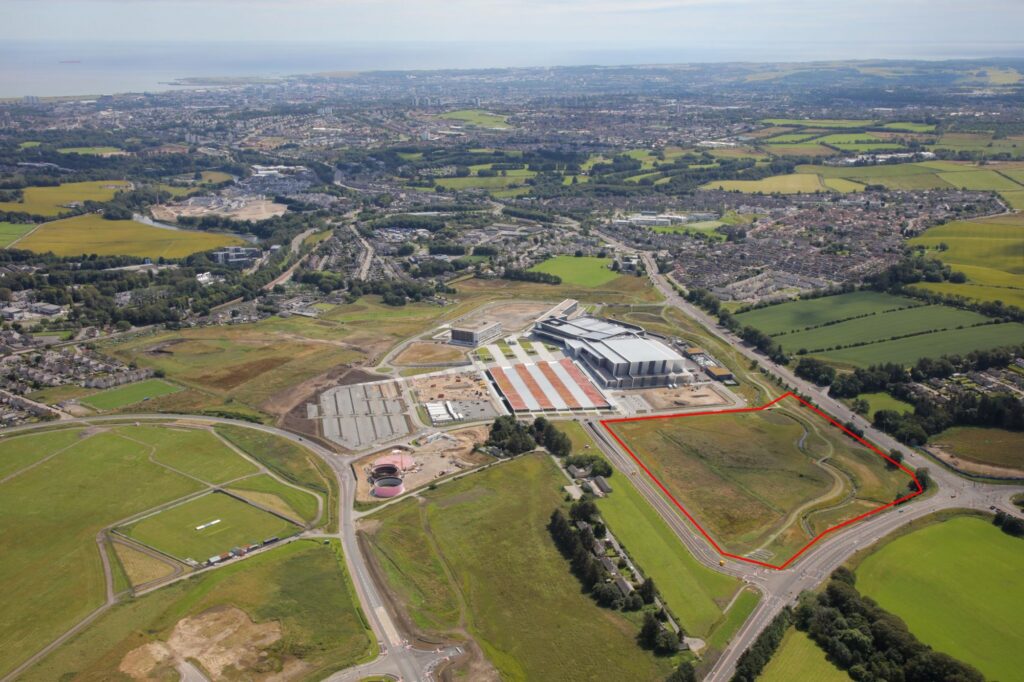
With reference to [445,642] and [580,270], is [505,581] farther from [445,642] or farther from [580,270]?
[580,270]

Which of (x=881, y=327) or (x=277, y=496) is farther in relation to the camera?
(x=881, y=327)

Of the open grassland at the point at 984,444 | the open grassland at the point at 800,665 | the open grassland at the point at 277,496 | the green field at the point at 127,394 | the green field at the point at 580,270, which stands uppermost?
the green field at the point at 580,270

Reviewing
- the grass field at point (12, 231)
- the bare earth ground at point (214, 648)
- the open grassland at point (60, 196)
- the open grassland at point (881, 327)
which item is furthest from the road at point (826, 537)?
the open grassland at point (60, 196)

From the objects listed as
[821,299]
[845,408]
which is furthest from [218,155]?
[845,408]

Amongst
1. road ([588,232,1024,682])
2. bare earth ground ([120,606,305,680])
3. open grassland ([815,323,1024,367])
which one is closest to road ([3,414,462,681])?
bare earth ground ([120,606,305,680])

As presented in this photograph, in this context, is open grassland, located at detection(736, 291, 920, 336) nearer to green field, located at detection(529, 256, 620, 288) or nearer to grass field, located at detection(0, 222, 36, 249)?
green field, located at detection(529, 256, 620, 288)

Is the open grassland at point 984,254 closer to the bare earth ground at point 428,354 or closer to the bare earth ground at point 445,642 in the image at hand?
the bare earth ground at point 428,354

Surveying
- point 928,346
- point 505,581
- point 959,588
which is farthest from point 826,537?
point 928,346

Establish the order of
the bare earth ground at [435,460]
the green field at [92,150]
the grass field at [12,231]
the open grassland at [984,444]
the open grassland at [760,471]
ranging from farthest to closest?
the green field at [92,150]
the grass field at [12,231]
the open grassland at [984,444]
the bare earth ground at [435,460]
the open grassland at [760,471]
